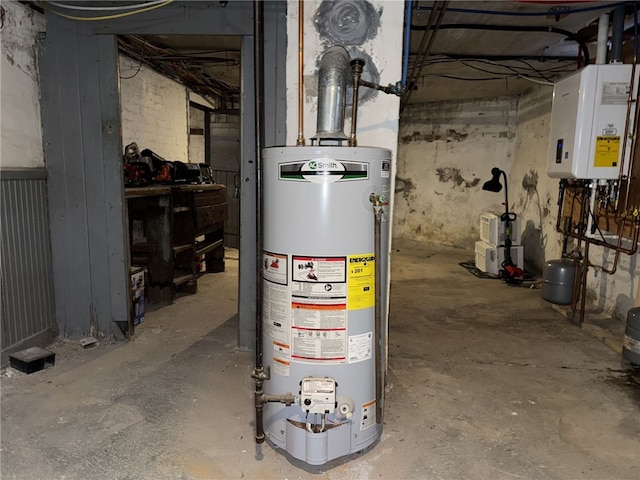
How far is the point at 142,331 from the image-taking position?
116 inches

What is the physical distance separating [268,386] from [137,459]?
22.3 inches

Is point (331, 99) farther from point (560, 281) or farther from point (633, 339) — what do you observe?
point (560, 281)

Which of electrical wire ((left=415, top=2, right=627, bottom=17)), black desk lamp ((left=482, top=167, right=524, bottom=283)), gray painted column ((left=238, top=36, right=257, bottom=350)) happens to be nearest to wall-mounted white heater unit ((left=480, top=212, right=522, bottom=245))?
black desk lamp ((left=482, top=167, right=524, bottom=283))

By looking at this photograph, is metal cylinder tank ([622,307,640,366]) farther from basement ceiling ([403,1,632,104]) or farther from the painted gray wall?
the painted gray wall

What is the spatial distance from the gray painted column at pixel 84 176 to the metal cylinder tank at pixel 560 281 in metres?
3.18

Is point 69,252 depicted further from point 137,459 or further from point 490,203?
point 490,203

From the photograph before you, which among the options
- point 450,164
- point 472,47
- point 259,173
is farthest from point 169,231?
point 450,164

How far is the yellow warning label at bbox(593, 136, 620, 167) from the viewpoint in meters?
2.75

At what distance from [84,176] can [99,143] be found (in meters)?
0.22

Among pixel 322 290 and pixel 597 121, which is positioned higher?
pixel 597 121

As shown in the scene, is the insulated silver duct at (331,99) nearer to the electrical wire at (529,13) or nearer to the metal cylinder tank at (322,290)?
the metal cylinder tank at (322,290)

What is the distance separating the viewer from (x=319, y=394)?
5.00 feet

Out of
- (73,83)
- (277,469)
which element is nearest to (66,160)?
(73,83)

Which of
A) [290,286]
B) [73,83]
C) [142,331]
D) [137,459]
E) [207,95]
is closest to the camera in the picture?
[290,286]
